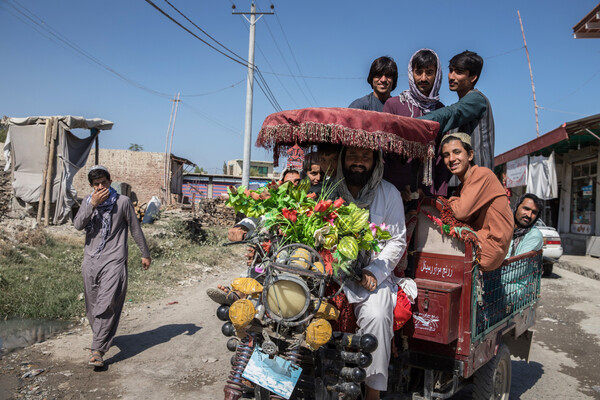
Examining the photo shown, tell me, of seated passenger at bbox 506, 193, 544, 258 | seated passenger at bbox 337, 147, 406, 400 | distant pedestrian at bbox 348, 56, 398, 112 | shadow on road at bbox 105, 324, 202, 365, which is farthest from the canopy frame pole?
seated passenger at bbox 506, 193, 544, 258

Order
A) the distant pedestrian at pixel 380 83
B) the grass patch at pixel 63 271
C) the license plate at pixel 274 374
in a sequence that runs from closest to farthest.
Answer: the license plate at pixel 274 374 → the distant pedestrian at pixel 380 83 → the grass patch at pixel 63 271

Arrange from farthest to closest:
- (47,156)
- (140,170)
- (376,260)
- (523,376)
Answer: (140,170)
(47,156)
(523,376)
(376,260)

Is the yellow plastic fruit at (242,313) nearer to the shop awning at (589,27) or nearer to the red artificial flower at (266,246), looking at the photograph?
the red artificial flower at (266,246)

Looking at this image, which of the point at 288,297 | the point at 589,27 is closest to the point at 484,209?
the point at 288,297

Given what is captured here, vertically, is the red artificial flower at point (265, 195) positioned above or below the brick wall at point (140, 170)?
below

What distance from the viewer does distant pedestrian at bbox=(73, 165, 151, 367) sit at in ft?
16.2

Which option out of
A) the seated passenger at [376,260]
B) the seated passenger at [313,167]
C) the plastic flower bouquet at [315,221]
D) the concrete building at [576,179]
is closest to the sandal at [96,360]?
the plastic flower bouquet at [315,221]

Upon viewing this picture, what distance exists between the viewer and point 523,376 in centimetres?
514

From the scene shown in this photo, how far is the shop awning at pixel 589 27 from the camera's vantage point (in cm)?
1088

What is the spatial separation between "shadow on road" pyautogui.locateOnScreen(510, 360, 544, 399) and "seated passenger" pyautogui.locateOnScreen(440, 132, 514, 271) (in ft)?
7.54

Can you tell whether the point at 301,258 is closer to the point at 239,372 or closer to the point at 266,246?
the point at 266,246

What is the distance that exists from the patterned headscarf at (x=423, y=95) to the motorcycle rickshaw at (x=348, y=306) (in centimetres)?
89

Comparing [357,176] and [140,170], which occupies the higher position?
[140,170]

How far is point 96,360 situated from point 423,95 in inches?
171
